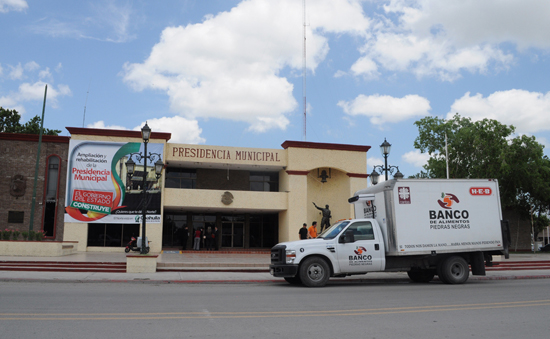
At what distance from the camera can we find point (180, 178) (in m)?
33.6

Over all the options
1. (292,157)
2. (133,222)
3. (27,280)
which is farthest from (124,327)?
(292,157)

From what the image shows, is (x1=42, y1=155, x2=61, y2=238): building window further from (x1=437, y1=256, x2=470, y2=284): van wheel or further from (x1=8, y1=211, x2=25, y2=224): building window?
(x1=437, y1=256, x2=470, y2=284): van wheel

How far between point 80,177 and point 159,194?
17.3ft

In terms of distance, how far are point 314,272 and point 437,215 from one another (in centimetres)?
423

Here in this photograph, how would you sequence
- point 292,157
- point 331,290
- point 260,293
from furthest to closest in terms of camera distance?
point 292,157
point 331,290
point 260,293

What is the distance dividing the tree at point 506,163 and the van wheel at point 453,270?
89.4ft

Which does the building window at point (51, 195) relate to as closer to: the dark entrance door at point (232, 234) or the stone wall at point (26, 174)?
the stone wall at point (26, 174)

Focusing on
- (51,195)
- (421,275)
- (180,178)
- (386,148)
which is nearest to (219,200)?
(180,178)

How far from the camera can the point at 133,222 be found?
96.1 feet

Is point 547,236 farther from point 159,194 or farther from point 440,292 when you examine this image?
point 440,292

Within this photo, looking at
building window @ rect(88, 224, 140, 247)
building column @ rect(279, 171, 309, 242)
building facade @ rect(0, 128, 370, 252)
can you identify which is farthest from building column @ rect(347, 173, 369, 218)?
building window @ rect(88, 224, 140, 247)

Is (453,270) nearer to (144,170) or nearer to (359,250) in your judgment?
(359,250)

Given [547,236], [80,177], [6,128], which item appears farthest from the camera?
[547,236]

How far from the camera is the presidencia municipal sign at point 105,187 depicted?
2897 centimetres
